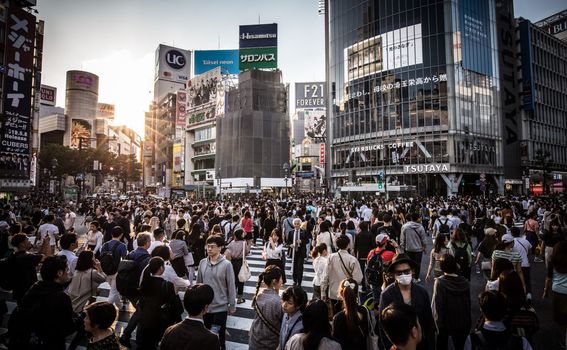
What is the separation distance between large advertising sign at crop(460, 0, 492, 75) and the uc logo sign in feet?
291

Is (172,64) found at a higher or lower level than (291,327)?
higher

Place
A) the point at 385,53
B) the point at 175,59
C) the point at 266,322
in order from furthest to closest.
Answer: the point at 175,59 < the point at 385,53 < the point at 266,322

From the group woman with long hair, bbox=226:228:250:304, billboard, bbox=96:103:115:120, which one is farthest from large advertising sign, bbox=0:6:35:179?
billboard, bbox=96:103:115:120

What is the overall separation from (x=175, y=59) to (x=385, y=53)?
81.0 meters

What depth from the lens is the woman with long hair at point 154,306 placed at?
407 cm

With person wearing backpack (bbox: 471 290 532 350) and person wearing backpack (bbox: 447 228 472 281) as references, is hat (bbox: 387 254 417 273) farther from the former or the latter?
person wearing backpack (bbox: 447 228 472 281)

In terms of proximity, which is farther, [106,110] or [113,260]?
[106,110]

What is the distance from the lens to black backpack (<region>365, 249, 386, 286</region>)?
17.9 feet

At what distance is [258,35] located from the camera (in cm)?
6450

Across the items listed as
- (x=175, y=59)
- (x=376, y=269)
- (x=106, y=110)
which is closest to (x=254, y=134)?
(x=376, y=269)

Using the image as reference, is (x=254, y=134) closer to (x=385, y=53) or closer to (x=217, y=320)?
(x=385, y=53)

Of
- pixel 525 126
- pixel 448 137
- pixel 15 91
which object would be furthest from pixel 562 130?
pixel 15 91

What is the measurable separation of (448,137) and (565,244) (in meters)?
43.7

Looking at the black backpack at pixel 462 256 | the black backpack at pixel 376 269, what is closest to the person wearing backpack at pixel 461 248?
the black backpack at pixel 462 256
